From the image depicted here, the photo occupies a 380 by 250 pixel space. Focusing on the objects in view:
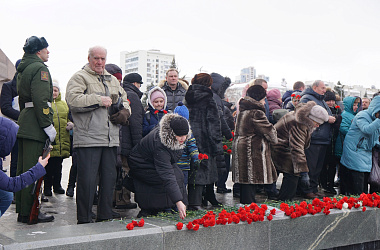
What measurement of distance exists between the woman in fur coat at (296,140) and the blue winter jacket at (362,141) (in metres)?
0.79

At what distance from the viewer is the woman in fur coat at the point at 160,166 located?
4.46 metres

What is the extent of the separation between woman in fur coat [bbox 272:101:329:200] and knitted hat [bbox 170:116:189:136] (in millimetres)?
2591

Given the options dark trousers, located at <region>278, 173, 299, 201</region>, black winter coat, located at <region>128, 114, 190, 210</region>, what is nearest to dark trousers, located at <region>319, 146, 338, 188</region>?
dark trousers, located at <region>278, 173, 299, 201</region>

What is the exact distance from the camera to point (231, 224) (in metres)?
4.31

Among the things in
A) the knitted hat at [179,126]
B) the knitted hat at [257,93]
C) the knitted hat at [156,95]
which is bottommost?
the knitted hat at [179,126]

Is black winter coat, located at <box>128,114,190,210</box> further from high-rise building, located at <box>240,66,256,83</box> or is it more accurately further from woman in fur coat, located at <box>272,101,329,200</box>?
high-rise building, located at <box>240,66,256,83</box>

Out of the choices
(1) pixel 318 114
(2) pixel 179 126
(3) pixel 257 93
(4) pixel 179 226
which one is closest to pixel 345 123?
(1) pixel 318 114

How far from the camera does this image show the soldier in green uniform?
4.72 meters

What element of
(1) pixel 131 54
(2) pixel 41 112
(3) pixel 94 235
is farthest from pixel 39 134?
(1) pixel 131 54

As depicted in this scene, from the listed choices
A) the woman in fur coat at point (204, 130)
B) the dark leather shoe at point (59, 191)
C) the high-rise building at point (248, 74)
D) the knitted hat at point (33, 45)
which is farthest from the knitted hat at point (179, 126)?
the high-rise building at point (248, 74)

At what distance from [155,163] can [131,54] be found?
139359mm

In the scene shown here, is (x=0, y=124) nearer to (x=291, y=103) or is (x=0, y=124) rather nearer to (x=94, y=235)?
(x=94, y=235)

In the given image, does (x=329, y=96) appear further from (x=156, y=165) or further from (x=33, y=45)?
(x=33, y=45)

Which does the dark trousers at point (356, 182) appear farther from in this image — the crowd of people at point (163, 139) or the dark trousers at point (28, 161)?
the dark trousers at point (28, 161)
